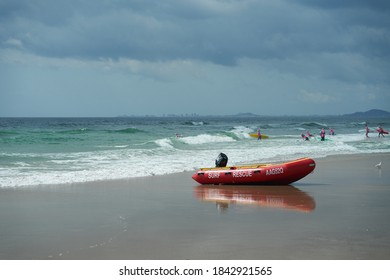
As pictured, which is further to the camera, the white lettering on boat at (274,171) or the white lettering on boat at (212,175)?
the white lettering on boat at (212,175)

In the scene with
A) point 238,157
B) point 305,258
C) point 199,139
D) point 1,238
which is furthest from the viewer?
point 199,139

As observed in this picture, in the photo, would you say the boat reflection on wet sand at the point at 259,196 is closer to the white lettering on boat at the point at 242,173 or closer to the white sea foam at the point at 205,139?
the white lettering on boat at the point at 242,173

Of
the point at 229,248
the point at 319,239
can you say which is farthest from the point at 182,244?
the point at 319,239

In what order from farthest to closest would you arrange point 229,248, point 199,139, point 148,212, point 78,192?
point 199,139
point 78,192
point 148,212
point 229,248

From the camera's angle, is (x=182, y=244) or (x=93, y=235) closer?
(x=182, y=244)

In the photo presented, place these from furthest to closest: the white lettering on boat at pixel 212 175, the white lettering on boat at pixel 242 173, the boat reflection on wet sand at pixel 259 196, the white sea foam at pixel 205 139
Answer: the white sea foam at pixel 205 139 → the white lettering on boat at pixel 212 175 → the white lettering on boat at pixel 242 173 → the boat reflection on wet sand at pixel 259 196

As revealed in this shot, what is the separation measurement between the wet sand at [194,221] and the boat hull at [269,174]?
0.26m

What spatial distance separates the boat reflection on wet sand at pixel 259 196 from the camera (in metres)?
10.7

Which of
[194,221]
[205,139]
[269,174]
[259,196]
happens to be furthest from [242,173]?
[205,139]

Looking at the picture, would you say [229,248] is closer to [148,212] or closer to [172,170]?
[148,212]

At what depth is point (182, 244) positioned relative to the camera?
741 centimetres

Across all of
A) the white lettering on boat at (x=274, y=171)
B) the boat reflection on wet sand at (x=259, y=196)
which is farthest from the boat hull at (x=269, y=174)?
the boat reflection on wet sand at (x=259, y=196)

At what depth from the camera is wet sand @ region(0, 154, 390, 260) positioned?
7.06 meters

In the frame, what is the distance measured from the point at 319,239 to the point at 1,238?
15.8ft
